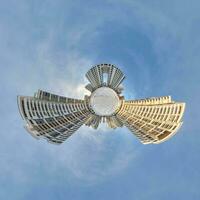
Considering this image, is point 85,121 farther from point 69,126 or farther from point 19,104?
Answer: point 19,104

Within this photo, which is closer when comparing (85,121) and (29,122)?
(29,122)

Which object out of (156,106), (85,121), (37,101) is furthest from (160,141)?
(37,101)

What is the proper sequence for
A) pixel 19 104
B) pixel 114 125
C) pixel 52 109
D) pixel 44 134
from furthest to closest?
1. pixel 114 125
2. pixel 52 109
3. pixel 44 134
4. pixel 19 104

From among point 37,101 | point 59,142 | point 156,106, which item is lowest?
point 59,142

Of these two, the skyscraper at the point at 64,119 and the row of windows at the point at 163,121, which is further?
the row of windows at the point at 163,121

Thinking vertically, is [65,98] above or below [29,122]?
above

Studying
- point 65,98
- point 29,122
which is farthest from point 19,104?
point 65,98

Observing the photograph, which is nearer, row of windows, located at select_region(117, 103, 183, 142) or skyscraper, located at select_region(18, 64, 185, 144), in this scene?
skyscraper, located at select_region(18, 64, 185, 144)

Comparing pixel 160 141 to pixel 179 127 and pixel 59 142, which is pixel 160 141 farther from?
pixel 59 142

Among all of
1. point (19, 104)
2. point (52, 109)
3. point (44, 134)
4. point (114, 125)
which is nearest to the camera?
point (19, 104)
